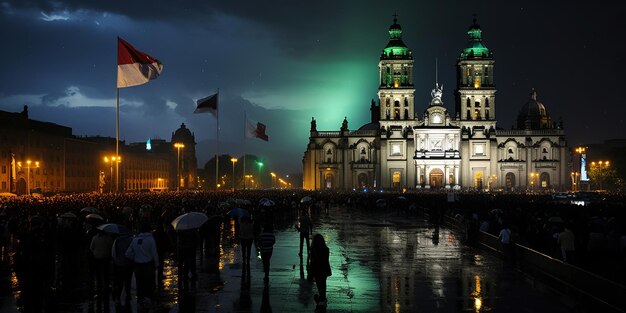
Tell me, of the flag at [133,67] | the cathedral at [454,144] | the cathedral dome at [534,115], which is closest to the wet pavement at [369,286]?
the flag at [133,67]

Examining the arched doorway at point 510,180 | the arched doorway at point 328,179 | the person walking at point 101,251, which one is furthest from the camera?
the arched doorway at point 328,179

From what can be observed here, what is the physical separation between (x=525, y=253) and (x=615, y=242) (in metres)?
2.57

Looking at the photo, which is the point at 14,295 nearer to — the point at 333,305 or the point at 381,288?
the point at 333,305

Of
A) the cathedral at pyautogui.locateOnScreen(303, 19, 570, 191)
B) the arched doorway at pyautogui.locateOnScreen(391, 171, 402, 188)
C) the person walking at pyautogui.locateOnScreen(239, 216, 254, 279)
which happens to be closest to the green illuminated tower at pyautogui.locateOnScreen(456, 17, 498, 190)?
the cathedral at pyautogui.locateOnScreen(303, 19, 570, 191)

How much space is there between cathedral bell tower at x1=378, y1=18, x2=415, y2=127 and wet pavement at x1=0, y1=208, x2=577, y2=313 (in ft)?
293

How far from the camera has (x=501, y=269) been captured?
2036 centimetres

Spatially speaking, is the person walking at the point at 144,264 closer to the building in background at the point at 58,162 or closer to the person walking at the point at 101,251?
the person walking at the point at 101,251

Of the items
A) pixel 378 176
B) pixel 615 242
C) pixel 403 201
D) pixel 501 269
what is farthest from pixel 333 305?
pixel 378 176

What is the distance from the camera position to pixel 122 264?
13.8 meters

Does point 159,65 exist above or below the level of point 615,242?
above

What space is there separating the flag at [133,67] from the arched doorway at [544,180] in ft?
298

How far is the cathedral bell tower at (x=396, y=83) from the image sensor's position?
11406 centimetres

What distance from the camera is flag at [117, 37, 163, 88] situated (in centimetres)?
3694

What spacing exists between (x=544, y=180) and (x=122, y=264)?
11010 centimetres
